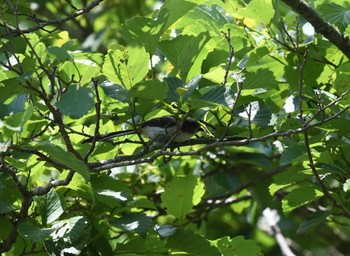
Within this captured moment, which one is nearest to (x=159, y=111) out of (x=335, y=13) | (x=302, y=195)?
(x=302, y=195)

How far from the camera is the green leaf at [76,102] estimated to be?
219 centimetres

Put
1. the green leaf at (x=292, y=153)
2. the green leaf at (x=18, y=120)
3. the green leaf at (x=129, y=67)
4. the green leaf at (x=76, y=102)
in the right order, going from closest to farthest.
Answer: the green leaf at (x=18, y=120) → the green leaf at (x=76, y=102) → the green leaf at (x=129, y=67) → the green leaf at (x=292, y=153)

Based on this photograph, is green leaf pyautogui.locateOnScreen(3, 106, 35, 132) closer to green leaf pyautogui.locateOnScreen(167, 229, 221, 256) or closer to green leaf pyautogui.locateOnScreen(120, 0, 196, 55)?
green leaf pyautogui.locateOnScreen(120, 0, 196, 55)

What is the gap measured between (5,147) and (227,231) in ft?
9.98

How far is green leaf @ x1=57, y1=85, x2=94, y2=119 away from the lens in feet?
7.20

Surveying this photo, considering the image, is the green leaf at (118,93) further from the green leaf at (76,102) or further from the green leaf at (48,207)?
the green leaf at (48,207)

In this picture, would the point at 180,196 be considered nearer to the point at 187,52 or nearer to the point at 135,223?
the point at 135,223

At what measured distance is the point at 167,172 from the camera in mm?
3592

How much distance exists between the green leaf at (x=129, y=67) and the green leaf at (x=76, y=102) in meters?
0.12

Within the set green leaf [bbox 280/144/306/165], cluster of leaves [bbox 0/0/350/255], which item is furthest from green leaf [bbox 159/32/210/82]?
green leaf [bbox 280/144/306/165]

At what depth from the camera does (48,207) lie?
2.45 metres

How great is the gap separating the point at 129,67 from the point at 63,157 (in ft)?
1.46

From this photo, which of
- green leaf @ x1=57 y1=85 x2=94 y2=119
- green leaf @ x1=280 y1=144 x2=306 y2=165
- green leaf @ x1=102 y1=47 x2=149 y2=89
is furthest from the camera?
green leaf @ x1=280 y1=144 x2=306 y2=165

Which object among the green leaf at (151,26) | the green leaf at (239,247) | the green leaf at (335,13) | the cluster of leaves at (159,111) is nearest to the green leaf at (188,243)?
the cluster of leaves at (159,111)
